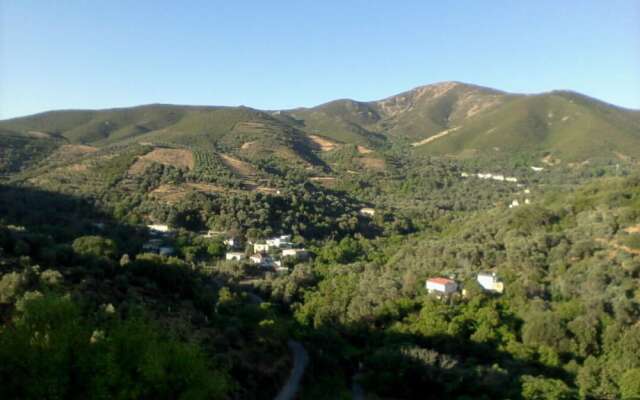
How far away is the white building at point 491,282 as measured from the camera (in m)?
24.2

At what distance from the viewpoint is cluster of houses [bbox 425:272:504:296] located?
23.8 meters

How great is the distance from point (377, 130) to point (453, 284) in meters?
120

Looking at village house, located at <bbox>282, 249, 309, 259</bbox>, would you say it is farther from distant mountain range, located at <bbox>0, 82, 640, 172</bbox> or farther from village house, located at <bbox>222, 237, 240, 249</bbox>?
distant mountain range, located at <bbox>0, 82, 640, 172</bbox>

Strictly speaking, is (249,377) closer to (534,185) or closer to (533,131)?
(534,185)

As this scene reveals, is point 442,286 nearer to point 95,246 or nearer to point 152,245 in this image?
point 95,246

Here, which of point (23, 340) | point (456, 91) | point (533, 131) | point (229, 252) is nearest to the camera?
point (23, 340)

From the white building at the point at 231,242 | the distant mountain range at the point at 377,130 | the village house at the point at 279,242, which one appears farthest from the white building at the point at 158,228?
the distant mountain range at the point at 377,130

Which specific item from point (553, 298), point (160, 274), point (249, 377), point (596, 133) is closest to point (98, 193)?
point (160, 274)

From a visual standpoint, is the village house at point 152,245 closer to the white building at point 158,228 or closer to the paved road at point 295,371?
the white building at point 158,228

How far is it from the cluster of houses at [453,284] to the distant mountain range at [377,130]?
51909mm

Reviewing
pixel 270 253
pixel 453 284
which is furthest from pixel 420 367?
pixel 270 253

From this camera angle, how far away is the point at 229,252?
33469mm

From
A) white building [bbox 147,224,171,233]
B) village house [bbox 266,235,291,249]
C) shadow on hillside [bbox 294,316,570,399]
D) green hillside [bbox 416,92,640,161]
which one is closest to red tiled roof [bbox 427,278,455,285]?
shadow on hillside [bbox 294,316,570,399]

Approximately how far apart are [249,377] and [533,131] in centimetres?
9998
